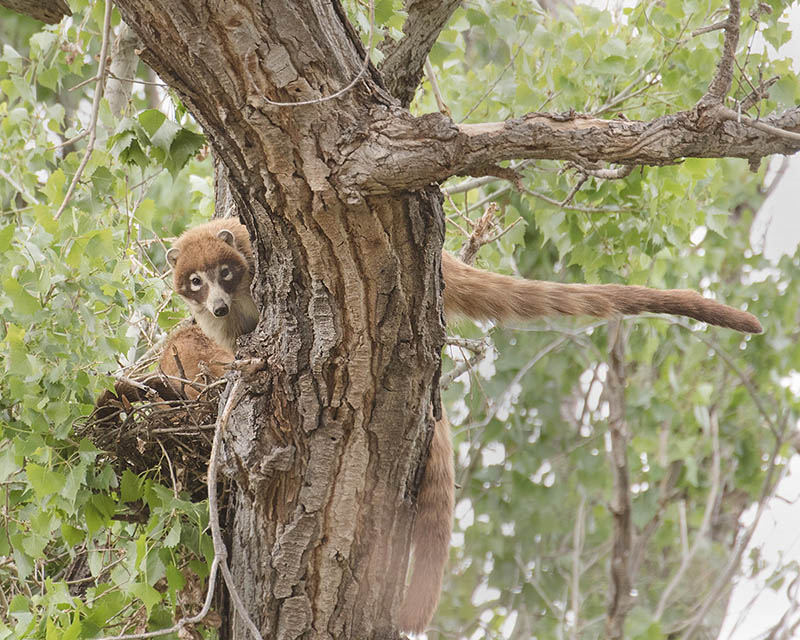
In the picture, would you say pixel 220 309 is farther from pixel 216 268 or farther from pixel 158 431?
pixel 158 431

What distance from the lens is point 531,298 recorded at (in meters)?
3.69

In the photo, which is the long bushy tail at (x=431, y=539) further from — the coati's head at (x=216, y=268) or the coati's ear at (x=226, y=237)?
the coati's ear at (x=226, y=237)

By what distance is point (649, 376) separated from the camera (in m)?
8.16

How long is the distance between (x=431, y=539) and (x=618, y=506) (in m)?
2.49

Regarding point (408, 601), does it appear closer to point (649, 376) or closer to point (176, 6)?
point (176, 6)

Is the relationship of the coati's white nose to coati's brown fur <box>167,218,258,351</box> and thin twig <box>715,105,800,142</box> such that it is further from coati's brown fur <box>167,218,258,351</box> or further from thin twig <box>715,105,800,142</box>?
thin twig <box>715,105,800,142</box>

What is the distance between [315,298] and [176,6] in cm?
81

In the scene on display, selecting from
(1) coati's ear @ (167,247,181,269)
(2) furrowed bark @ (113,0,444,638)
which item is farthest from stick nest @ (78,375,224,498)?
(1) coati's ear @ (167,247,181,269)

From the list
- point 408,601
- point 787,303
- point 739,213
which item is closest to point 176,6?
point 408,601

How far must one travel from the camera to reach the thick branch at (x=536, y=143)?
226 centimetres

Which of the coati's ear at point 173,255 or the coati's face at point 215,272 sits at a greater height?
the coati's ear at point 173,255

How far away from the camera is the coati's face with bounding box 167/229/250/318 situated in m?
4.16

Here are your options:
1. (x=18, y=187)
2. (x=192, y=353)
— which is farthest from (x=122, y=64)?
(x=192, y=353)

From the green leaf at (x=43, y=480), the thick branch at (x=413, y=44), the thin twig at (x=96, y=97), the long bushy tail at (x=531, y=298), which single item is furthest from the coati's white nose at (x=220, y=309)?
the thick branch at (x=413, y=44)
